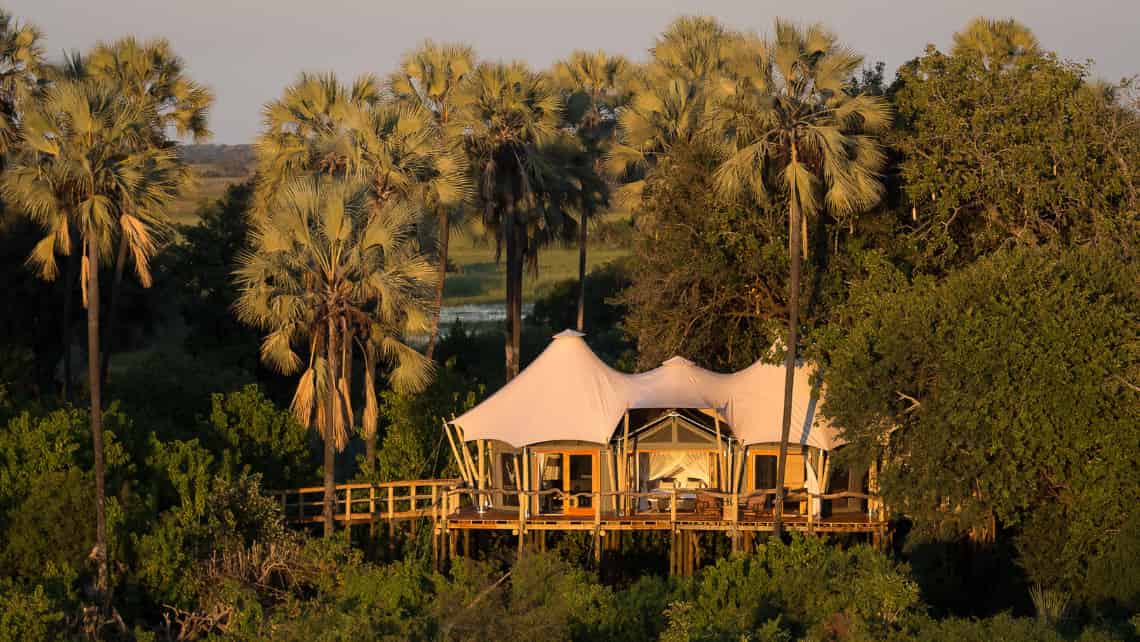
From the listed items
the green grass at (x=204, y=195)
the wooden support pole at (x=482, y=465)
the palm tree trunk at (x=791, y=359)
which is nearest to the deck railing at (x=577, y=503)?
the wooden support pole at (x=482, y=465)

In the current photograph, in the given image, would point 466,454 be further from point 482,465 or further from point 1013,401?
point 1013,401

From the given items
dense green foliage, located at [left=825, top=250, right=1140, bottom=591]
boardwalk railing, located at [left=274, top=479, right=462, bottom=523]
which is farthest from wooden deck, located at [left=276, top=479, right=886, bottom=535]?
dense green foliage, located at [left=825, top=250, right=1140, bottom=591]

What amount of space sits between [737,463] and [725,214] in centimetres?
711

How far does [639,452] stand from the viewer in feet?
105

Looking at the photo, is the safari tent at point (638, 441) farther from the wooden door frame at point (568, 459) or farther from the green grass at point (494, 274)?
the green grass at point (494, 274)

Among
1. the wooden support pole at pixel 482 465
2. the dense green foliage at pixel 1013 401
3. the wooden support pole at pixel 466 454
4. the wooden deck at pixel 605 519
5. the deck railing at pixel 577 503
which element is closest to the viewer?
the dense green foliage at pixel 1013 401

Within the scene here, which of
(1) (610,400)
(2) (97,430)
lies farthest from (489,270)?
(2) (97,430)

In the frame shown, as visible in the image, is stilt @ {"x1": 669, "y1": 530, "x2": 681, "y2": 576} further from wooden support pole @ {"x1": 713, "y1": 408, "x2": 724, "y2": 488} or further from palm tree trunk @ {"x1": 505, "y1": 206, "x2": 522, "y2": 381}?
palm tree trunk @ {"x1": 505, "y1": 206, "x2": 522, "y2": 381}

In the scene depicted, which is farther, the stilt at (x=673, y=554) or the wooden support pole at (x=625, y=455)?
the wooden support pole at (x=625, y=455)

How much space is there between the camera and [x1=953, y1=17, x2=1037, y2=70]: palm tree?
37.9 metres

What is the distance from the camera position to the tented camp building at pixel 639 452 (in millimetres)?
30734

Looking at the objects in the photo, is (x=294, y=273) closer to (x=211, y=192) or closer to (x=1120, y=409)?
(x=1120, y=409)

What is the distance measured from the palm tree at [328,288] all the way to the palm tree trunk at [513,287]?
1264cm

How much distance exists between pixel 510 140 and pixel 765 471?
13410mm
